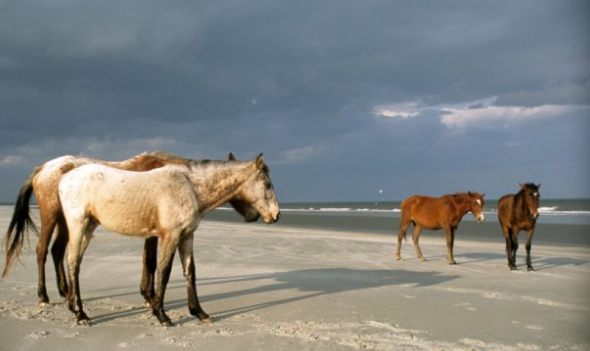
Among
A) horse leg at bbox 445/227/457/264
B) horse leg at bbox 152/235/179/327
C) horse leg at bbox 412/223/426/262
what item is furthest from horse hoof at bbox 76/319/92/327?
horse leg at bbox 412/223/426/262

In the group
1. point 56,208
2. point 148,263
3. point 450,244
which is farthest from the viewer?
point 450,244

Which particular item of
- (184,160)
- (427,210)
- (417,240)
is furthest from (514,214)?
(184,160)

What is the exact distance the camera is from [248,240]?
16.0 meters

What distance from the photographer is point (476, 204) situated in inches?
473

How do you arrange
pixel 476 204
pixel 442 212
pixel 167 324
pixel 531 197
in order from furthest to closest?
pixel 442 212 → pixel 476 204 → pixel 531 197 → pixel 167 324

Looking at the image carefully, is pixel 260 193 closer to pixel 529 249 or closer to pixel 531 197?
pixel 531 197

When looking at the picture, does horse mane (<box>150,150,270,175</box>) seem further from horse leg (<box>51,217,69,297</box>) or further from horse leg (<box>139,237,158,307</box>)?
horse leg (<box>51,217,69,297</box>)

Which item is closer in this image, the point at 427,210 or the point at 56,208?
the point at 56,208

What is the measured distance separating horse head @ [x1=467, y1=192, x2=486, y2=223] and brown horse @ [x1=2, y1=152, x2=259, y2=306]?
7.60 m

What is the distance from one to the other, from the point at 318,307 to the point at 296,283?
A: 197 cm

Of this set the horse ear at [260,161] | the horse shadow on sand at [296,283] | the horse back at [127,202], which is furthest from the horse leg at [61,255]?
the horse ear at [260,161]

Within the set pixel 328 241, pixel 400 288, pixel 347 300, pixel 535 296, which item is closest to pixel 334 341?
pixel 347 300

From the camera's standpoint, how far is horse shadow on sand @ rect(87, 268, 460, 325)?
247 inches

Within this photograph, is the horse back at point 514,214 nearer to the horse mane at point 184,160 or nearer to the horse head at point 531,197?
the horse head at point 531,197
